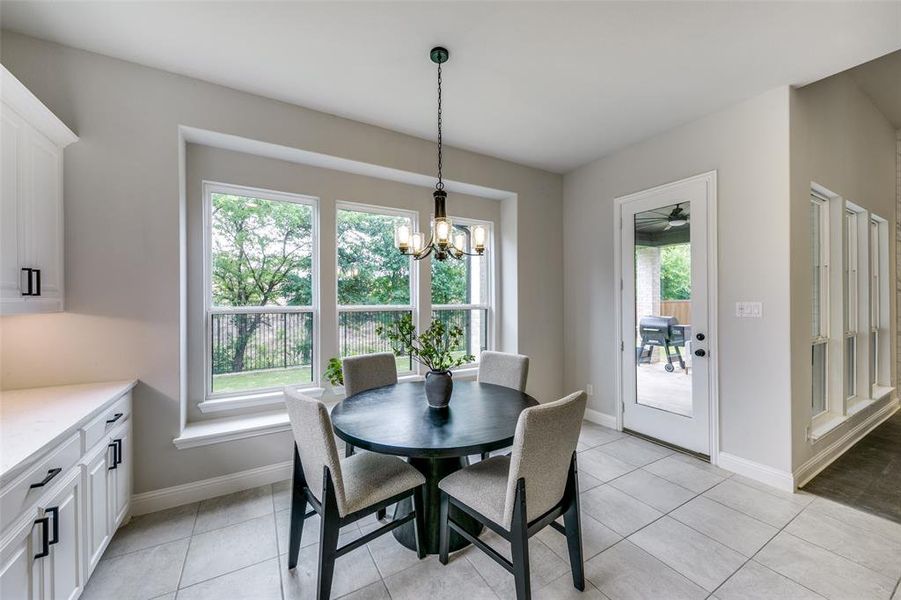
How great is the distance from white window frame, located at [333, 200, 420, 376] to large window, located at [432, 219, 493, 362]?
0.82 ft

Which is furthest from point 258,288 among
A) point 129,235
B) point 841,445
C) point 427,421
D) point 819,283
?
point 841,445

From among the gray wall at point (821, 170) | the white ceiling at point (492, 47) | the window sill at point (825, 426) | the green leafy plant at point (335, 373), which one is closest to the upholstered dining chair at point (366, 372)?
the green leafy plant at point (335, 373)

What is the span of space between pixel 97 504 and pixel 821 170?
17.6ft

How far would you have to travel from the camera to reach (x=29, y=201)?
1.88m

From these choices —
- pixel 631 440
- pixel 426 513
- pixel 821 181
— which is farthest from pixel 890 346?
pixel 426 513

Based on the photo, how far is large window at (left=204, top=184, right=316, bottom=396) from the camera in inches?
114

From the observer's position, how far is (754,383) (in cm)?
277

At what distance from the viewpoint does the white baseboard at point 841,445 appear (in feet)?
8.88

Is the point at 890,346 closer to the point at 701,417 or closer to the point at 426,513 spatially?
the point at 701,417

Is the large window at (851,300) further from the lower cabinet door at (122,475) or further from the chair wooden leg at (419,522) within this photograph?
the lower cabinet door at (122,475)

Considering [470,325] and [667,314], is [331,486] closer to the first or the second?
[470,325]

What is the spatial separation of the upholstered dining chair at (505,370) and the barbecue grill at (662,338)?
1.50 meters

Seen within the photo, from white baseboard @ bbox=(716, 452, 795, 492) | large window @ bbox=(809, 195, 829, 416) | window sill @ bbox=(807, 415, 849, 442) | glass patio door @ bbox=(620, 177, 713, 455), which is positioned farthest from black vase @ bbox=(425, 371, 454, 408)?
large window @ bbox=(809, 195, 829, 416)

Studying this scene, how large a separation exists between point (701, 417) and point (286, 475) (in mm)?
3471
